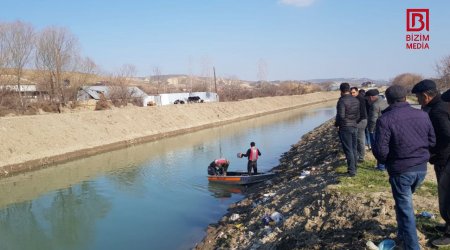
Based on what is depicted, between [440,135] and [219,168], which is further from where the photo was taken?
[219,168]

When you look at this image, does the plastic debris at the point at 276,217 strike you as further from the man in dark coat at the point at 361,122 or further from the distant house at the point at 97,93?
the distant house at the point at 97,93

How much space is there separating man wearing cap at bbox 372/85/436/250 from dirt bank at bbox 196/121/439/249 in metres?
0.85

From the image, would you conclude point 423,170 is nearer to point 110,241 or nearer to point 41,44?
point 110,241

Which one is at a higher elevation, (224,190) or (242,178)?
(242,178)

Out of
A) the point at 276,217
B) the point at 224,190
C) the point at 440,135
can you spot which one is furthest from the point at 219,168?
the point at 440,135

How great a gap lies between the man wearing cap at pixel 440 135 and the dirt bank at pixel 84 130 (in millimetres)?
22562

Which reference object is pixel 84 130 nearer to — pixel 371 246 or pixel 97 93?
pixel 97 93

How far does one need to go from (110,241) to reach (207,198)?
463 cm

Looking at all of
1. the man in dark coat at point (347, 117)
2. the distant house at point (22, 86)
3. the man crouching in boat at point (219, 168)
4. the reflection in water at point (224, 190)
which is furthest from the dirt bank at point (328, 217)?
the distant house at point (22, 86)

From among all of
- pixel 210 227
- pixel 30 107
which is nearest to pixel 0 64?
pixel 30 107

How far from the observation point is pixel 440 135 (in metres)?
5.14

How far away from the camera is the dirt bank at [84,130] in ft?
79.8

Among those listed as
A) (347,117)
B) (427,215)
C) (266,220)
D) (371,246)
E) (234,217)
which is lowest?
(234,217)

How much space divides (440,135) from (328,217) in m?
2.72
